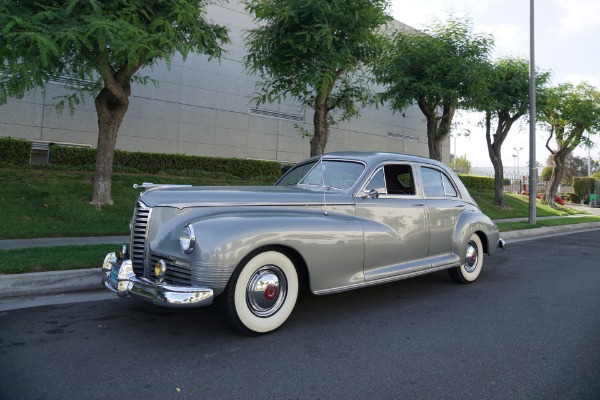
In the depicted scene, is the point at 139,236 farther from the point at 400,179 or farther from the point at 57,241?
the point at 57,241

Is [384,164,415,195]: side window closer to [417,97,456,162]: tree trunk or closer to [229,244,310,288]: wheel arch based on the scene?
[229,244,310,288]: wheel arch

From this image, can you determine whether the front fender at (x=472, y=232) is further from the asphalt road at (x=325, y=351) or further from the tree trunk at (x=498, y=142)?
the tree trunk at (x=498, y=142)

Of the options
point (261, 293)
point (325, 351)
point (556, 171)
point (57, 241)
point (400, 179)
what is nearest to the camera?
point (325, 351)

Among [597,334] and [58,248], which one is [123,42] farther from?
[597,334]

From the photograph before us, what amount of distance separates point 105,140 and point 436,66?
32.3ft

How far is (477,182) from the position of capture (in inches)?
1089

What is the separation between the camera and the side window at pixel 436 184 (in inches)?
217

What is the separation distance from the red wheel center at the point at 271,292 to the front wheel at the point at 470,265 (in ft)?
10.7

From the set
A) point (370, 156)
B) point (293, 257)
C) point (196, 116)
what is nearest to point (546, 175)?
point (196, 116)

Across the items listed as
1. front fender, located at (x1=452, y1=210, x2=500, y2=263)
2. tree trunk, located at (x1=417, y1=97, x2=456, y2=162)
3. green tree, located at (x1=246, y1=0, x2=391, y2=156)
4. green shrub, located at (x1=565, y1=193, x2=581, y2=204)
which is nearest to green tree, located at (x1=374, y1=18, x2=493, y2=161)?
tree trunk, located at (x1=417, y1=97, x2=456, y2=162)

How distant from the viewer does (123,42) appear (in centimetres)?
679

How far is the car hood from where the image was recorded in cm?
378

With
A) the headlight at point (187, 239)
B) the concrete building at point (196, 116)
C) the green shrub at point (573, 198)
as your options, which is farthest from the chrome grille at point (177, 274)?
the green shrub at point (573, 198)

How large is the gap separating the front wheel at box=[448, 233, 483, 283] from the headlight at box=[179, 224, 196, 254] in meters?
4.07
